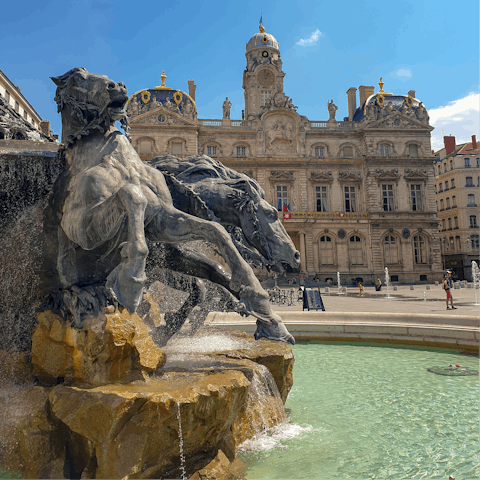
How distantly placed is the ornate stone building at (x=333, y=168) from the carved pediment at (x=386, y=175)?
93 mm

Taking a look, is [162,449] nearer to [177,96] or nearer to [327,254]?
[327,254]

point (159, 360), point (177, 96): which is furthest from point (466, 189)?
point (159, 360)

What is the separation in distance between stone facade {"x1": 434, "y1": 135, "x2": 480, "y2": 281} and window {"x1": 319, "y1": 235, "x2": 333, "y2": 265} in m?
20.2

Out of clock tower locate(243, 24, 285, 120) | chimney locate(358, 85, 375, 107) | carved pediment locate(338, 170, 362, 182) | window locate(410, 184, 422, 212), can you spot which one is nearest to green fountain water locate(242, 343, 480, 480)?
carved pediment locate(338, 170, 362, 182)

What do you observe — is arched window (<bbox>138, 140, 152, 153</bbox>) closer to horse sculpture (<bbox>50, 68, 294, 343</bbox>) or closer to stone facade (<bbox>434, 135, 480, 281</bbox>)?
horse sculpture (<bbox>50, 68, 294, 343</bbox>)

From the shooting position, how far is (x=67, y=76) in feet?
12.3

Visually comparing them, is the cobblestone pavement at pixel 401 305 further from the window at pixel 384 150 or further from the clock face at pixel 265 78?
the clock face at pixel 265 78

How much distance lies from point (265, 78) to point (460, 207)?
27.7 meters

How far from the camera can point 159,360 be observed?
3.39m

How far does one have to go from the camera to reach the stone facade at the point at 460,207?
45812 mm

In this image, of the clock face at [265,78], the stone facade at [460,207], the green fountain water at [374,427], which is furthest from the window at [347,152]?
the green fountain water at [374,427]

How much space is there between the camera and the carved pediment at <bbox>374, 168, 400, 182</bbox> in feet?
119

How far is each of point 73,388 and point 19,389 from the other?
0.73 meters

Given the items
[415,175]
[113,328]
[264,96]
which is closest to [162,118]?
[264,96]
